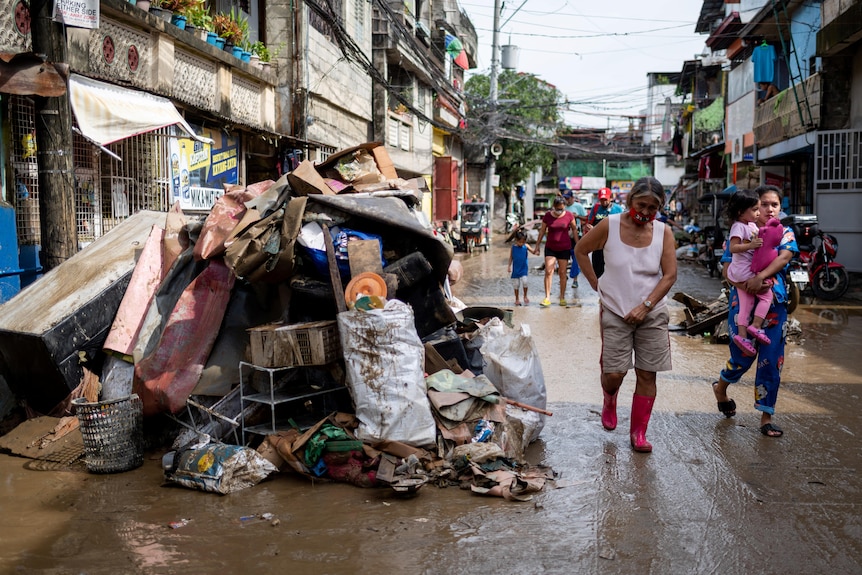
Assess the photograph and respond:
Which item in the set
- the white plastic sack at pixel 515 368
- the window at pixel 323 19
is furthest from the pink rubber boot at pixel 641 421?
the window at pixel 323 19

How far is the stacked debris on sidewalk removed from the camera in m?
4.73

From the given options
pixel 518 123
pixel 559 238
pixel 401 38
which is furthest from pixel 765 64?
pixel 518 123

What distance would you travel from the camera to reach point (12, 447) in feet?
17.7

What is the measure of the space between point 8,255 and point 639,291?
521cm

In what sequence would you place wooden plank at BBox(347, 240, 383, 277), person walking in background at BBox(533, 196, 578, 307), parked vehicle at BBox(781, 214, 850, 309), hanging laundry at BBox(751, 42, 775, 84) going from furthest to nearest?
hanging laundry at BBox(751, 42, 775, 84)
parked vehicle at BBox(781, 214, 850, 309)
person walking in background at BBox(533, 196, 578, 307)
wooden plank at BBox(347, 240, 383, 277)

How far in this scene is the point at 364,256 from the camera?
5.30 meters

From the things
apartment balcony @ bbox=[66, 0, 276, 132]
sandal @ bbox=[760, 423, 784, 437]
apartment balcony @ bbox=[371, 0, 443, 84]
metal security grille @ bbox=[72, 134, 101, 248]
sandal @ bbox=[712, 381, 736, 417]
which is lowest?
sandal @ bbox=[760, 423, 784, 437]

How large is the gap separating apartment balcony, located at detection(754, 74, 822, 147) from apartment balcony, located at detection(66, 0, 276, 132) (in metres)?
12.6

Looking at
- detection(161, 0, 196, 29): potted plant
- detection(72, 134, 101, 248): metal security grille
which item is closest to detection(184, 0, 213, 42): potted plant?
detection(161, 0, 196, 29): potted plant

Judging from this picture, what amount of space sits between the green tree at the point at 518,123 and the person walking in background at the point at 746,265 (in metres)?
34.6

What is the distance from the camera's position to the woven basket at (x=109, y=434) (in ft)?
16.1

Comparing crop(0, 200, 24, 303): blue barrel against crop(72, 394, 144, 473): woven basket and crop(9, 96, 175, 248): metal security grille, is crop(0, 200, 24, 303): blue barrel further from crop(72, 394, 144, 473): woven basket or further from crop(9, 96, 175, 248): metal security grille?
crop(72, 394, 144, 473): woven basket

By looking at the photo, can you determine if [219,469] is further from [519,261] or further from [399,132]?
[399,132]

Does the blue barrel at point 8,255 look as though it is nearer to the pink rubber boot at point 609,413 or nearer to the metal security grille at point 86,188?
the metal security grille at point 86,188
